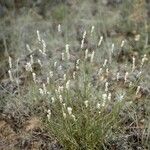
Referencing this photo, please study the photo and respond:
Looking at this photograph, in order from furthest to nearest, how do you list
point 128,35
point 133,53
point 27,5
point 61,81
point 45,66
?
point 27,5 < point 128,35 < point 133,53 < point 45,66 < point 61,81

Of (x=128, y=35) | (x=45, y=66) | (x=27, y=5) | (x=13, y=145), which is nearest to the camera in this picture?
(x=13, y=145)

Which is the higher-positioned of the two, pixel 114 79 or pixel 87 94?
pixel 87 94

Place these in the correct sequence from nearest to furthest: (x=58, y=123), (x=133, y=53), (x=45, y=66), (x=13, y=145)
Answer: (x=58, y=123) < (x=13, y=145) < (x=45, y=66) < (x=133, y=53)

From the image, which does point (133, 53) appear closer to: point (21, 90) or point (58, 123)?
point (21, 90)

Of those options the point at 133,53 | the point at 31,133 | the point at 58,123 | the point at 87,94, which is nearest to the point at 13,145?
the point at 31,133

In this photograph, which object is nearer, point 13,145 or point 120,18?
point 13,145

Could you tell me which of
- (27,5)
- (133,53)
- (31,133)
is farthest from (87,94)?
(27,5)

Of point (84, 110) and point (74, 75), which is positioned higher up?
point (74, 75)

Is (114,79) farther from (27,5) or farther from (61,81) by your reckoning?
(27,5)

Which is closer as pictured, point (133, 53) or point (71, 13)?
point (133, 53)
